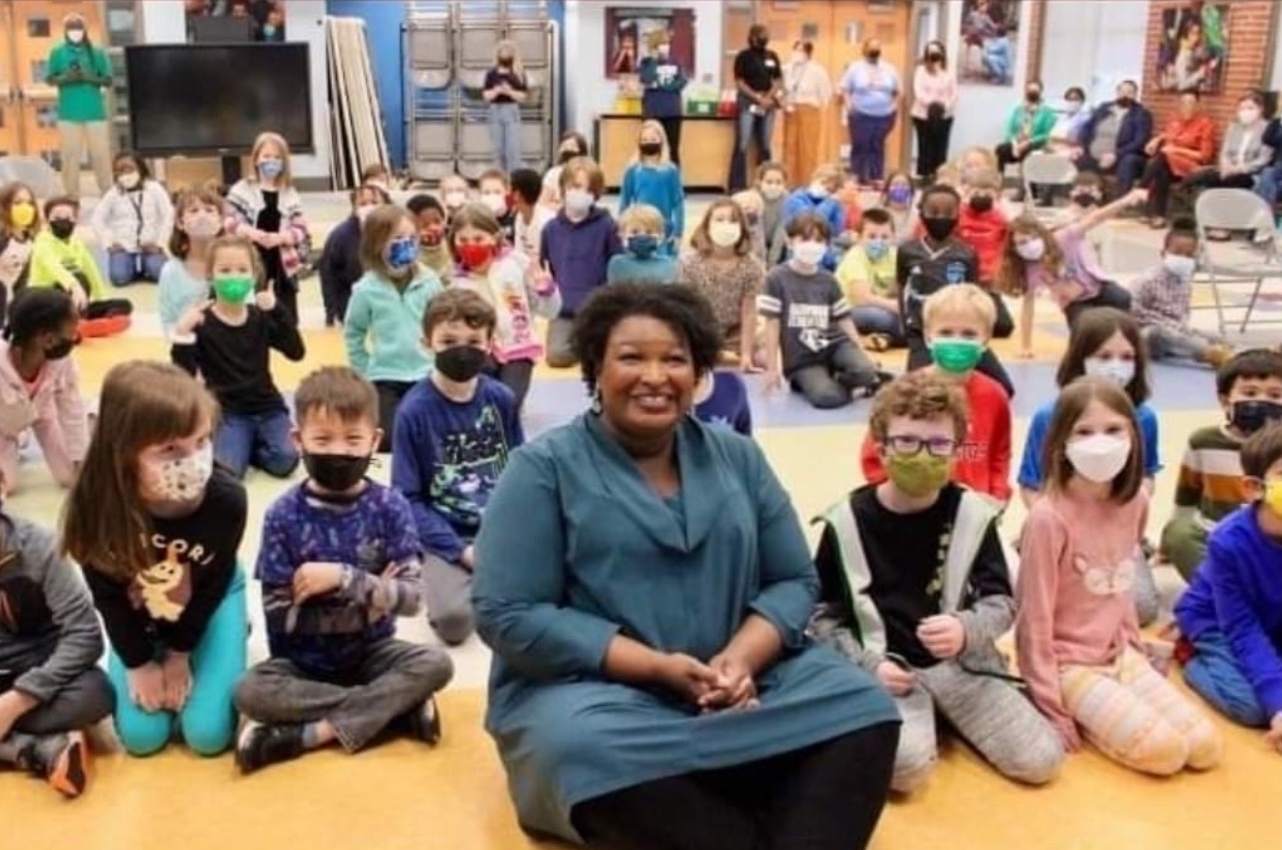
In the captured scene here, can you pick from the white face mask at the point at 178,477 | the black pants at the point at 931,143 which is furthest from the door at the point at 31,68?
the white face mask at the point at 178,477

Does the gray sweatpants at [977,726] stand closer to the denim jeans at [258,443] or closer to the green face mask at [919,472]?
the green face mask at [919,472]

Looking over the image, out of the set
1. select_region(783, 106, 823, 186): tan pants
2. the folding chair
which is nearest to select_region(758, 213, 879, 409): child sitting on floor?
the folding chair

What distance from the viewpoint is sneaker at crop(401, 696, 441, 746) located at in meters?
3.57

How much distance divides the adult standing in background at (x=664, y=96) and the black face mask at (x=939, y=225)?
9.28 meters

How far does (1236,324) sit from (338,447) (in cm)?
730

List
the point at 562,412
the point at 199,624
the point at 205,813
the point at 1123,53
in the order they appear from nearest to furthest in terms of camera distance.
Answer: the point at 205,813
the point at 199,624
the point at 562,412
the point at 1123,53

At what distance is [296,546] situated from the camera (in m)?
3.54

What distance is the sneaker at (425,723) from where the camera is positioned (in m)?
3.57

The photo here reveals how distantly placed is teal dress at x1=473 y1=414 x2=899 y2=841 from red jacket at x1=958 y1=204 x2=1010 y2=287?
5.57 meters

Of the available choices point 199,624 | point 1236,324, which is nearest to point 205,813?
point 199,624

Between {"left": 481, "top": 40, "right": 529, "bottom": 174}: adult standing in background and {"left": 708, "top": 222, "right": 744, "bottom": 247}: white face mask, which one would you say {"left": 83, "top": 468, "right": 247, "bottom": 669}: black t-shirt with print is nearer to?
{"left": 708, "top": 222, "right": 744, "bottom": 247}: white face mask

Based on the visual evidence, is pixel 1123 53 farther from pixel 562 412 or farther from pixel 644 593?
pixel 644 593

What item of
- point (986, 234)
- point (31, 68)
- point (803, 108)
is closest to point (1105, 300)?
point (986, 234)

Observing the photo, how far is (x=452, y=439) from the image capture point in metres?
4.48
